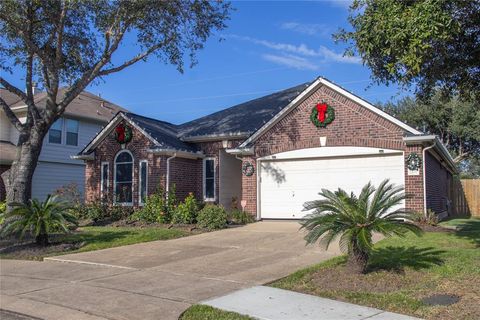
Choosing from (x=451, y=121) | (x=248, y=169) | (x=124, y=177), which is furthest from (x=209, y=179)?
(x=451, y=121)

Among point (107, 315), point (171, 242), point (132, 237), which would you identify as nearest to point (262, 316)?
point (107, 315)

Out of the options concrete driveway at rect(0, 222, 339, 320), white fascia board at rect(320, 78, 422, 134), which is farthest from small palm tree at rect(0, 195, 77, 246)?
white fascia board at rect(320, 78, 422, 134)

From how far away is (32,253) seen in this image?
1179cm

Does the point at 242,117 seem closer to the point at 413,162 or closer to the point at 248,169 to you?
the point at 248,169

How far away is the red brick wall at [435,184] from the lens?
16.6 m

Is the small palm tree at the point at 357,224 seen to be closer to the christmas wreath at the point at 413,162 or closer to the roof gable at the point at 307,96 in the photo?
the christmas wreath at the point at 413,162

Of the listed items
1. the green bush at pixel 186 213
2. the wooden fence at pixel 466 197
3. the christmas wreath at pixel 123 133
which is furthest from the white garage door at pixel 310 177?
the wooden fence at pixel 466 197

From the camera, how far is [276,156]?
58.6 ft

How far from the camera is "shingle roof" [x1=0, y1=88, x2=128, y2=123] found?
26436mm

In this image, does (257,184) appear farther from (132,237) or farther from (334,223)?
(334,223)

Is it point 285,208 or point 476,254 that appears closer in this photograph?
point 476,254

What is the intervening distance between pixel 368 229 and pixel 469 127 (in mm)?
29557

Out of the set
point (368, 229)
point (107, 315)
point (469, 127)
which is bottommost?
point (107, 315)

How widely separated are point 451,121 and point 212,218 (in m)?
26.2
